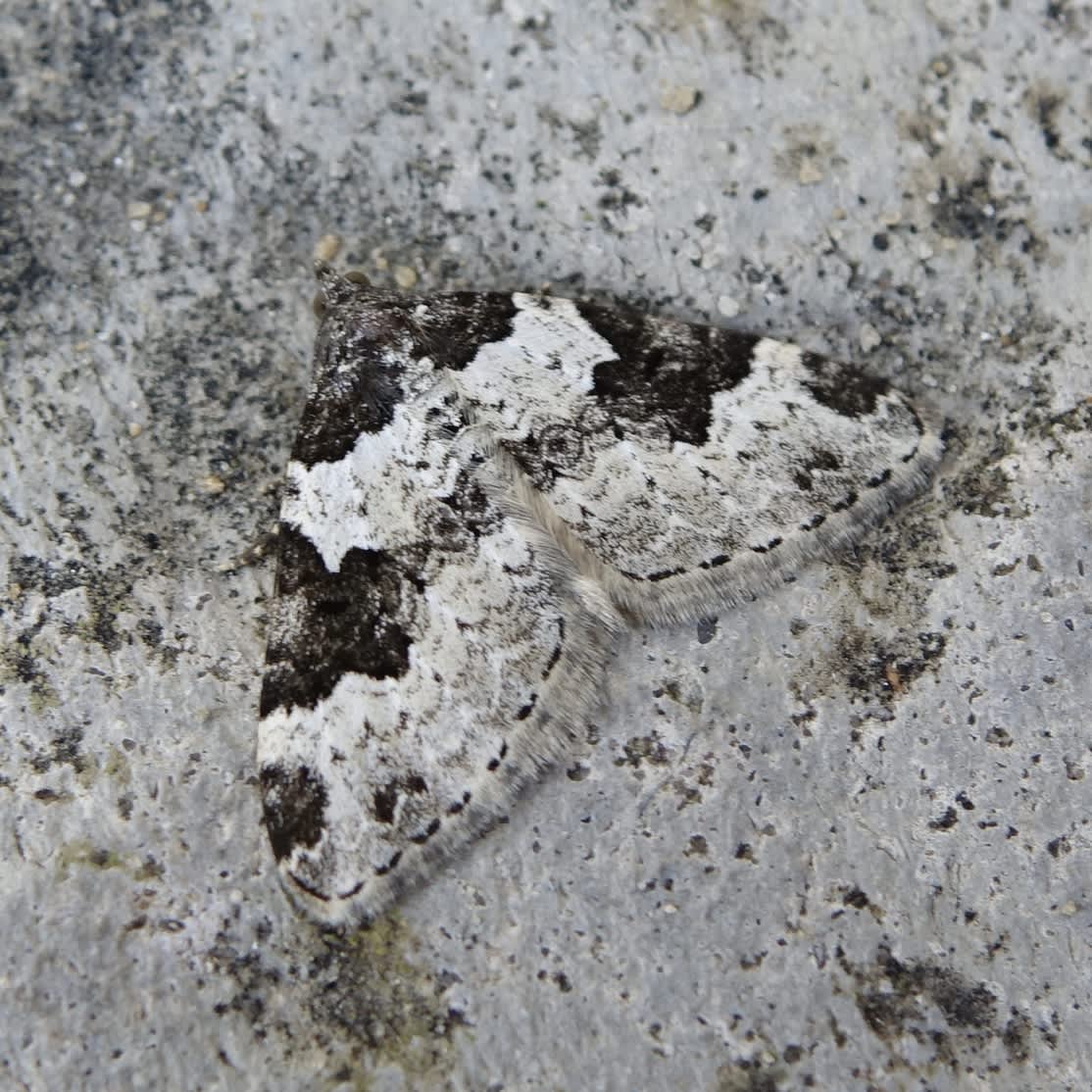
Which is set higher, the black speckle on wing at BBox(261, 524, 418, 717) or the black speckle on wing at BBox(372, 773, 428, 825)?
the black speckle on wing at BBox(261, 524, 418, 717)

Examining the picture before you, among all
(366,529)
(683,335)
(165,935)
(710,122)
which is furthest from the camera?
(710,122)

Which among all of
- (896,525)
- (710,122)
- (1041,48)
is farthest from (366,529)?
(1041,48)

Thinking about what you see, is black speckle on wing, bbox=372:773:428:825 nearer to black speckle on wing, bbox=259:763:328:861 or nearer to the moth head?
black speckle on wing, bbox=259:763:328:861

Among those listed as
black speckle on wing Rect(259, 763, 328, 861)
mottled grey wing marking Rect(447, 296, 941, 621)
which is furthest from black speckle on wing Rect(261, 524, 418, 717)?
mottled grey wing marking Rect(447, 296, 941, 621)

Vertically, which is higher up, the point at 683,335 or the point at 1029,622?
the point at 683,335

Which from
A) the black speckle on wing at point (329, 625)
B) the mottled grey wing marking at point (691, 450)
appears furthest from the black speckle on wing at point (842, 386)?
the black speckle on wing at point (329, 625)

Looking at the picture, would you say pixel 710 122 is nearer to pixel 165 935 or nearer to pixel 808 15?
pixel 808 15

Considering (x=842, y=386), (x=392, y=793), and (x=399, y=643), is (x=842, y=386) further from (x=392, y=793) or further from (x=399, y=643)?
(x=392, y=793)
